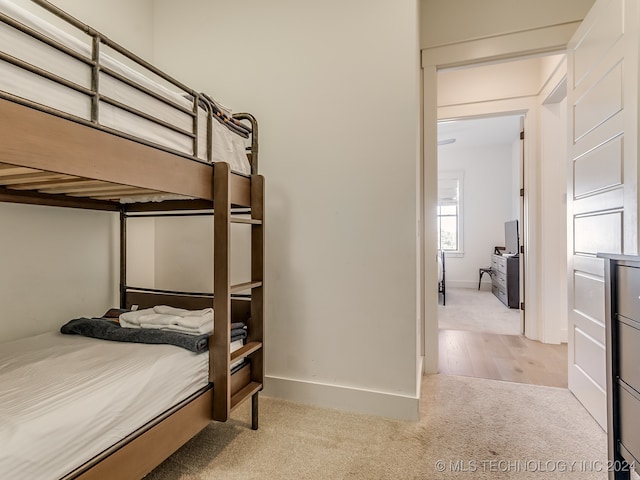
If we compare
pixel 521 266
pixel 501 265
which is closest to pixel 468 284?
pixel 501 265

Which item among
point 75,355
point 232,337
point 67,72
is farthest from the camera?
point 232,337

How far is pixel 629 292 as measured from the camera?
1.05 m

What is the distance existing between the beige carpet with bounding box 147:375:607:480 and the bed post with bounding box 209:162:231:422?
277mm

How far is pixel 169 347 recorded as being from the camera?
1.44 meters

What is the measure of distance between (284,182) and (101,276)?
1.38 metres

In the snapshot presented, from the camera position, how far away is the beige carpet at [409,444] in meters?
1.42

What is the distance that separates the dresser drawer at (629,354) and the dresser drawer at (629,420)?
0.05 m

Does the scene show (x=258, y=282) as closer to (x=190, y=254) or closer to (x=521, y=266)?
(x=190, y=254)

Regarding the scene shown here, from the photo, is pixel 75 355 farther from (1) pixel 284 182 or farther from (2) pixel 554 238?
(2) pixel 554 238

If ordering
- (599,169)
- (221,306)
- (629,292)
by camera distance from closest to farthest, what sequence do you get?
(629,292)
(221,306)
(599,169)

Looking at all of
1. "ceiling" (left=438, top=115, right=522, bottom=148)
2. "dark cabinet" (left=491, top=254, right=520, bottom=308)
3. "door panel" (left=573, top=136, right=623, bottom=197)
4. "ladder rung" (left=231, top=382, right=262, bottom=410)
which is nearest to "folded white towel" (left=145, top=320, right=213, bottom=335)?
"ladder rung" (left=231, top=382, right=262, bottom=410)

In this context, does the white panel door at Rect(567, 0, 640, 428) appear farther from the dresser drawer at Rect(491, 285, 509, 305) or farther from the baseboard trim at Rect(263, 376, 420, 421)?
the dresser drawer at Rect(491, 285, 509, 305)

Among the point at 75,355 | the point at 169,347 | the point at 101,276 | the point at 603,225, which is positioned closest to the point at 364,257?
the point at 169,347

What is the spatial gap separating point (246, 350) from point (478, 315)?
3677mm
